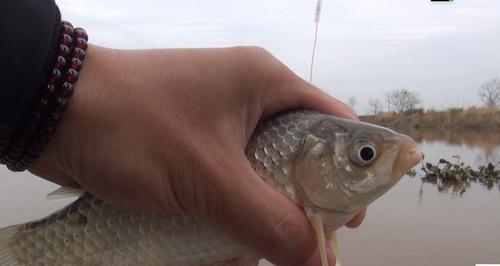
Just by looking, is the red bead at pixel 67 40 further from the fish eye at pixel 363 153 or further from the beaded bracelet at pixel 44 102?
the fish eye at pixel 363 153

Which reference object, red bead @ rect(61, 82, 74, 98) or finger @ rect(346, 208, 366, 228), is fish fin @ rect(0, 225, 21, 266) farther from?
finger @ rect(346, 208, 366, 228)

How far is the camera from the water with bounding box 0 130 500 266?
5952mm

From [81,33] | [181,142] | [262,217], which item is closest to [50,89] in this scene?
[81,33]

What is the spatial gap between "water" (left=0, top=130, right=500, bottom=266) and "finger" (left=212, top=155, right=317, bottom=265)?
3.85 meters

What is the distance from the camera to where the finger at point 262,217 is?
192 cm

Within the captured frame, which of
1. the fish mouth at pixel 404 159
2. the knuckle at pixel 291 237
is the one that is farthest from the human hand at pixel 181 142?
the fish mouth at pixel 404 159

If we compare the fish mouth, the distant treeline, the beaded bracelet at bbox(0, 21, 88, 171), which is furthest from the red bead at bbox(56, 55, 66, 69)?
the distant treeline

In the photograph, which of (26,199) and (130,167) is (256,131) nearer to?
(130,167)

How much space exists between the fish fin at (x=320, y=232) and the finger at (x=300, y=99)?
1.66 ft

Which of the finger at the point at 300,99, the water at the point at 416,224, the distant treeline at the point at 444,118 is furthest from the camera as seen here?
the distant treeline at the point at 444,118

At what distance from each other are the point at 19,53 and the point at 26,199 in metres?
7.78

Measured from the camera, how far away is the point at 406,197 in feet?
29.2

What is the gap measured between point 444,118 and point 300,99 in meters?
33.0

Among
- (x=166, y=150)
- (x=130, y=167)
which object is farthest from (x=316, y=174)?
(x=130, y=167)
